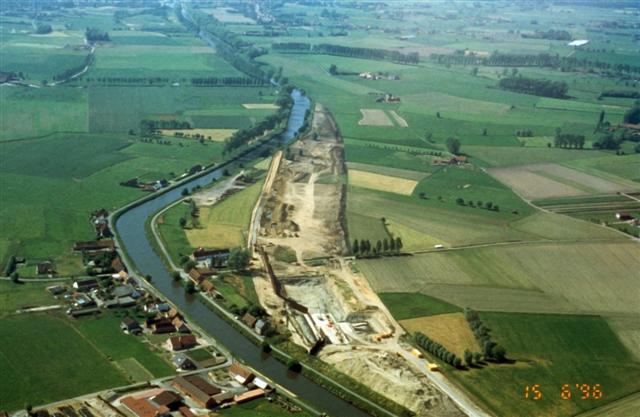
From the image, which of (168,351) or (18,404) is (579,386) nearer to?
(168,351)

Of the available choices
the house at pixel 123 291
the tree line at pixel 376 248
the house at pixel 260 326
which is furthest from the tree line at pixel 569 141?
the house at pixel 123 291

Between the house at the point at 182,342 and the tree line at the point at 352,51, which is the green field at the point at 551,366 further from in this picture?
the tree line at the point at 352,51

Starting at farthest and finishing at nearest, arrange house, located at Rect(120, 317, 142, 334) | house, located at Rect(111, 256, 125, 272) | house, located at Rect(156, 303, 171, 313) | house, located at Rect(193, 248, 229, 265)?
house, located at Rect(193, 248, 229, 265), house, located at Rect(111, 256, 125, 272), house, located at Rect(156, 303, 171, 313), house, located at Rect(120, 317, 142, 334)

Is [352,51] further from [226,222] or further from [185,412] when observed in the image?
[185,412]

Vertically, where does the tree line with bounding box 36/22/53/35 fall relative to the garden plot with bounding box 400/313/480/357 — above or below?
above

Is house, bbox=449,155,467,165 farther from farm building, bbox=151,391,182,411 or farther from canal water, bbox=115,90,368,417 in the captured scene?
farm building, bbox=151,391,182,411

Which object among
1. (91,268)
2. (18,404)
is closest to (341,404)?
(18,404)

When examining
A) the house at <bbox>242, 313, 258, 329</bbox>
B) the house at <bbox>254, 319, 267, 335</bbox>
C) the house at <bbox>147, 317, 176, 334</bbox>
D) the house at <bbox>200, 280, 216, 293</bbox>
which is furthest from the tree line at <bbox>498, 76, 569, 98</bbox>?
the house at <bbox>147, 317, 176, 334</bbox>

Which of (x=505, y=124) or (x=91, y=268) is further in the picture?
(x=505, y=124)
